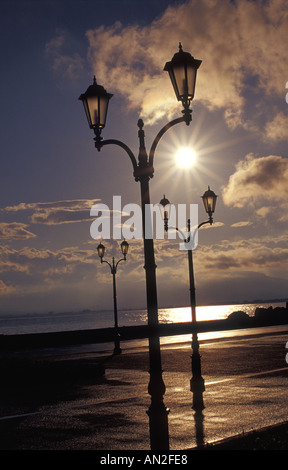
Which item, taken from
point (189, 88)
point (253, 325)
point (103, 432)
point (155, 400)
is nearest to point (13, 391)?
point (103, 432)

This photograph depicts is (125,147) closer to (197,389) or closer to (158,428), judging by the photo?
(158,428)

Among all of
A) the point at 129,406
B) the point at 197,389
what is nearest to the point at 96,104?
the point at 129,406

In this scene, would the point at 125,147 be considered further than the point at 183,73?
Yes

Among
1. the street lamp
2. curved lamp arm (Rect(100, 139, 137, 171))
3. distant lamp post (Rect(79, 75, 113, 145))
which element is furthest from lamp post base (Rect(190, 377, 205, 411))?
the street lamp

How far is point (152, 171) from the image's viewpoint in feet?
28.9

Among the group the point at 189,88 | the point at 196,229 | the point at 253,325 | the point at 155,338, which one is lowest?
the point at 253,325

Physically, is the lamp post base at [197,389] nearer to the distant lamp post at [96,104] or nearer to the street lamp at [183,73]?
the distant lamp post at [96,104]

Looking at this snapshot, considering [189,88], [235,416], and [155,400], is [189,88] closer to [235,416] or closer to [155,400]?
[155,400]

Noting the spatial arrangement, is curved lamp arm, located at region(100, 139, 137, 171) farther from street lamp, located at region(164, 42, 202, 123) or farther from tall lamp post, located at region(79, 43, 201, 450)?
street lamp, located at region(164, 42, 202, 123)

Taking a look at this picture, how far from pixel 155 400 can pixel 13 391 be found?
33.5ft

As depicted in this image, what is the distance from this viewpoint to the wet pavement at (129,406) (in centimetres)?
984

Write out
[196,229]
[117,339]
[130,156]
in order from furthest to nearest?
[117,339] < [196,229] < [130,156]

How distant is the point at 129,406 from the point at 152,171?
7261 millimetres

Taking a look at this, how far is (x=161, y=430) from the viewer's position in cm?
794
